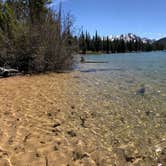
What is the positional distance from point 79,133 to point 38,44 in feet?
48.7

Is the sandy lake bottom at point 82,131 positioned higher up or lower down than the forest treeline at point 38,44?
lower down

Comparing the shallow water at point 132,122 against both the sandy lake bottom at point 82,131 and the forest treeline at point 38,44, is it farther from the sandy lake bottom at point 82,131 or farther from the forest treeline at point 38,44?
the forest treeline at point 38,44

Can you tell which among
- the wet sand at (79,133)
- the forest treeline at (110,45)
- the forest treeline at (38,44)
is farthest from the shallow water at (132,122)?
the forest treeline at (110,45)

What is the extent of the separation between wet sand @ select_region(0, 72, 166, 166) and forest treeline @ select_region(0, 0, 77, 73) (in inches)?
439

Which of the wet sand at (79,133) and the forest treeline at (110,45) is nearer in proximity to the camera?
the wet sand at (79,133)

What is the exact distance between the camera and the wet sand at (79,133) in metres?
4.55

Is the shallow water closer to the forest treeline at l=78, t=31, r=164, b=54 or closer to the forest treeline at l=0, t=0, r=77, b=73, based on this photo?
the forest treeline at l=0, t=0, r=77, b=73

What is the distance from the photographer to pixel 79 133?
5.77 metres

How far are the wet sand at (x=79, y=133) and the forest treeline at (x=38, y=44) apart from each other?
11.2 m

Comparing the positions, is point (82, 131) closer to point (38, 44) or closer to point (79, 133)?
point (79, 133)

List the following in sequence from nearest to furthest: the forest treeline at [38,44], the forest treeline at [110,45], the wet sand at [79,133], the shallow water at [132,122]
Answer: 1. the wet sand at [79,133]
2. the shallow water at [132,122]
3. the forest treeline at [38,44]
4. the forest treeline at [110,45]

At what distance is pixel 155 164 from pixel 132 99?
540 centimetres

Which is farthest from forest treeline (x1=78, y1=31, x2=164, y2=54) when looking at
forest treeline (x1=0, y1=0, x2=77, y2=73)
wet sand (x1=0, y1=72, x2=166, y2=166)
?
wet sand (x1=0, y1=72, x2=166, y2=166)

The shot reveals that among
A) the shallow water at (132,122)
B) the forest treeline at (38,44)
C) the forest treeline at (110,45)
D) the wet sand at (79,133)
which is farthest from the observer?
the forest treeline at (110,45)
